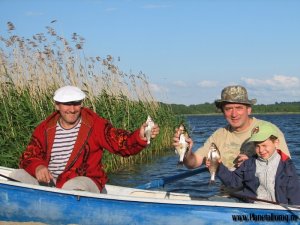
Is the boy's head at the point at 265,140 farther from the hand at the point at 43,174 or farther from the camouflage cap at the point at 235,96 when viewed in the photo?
the hand at the point at 43,174

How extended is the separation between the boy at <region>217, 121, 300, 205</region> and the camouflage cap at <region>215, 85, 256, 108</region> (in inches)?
20.4

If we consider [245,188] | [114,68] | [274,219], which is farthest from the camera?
[114,68]

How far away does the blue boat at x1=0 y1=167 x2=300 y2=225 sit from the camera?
399cm

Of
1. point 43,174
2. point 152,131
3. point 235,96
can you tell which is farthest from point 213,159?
point 43,174

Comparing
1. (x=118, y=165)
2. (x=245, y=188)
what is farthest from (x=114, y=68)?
(x=245, y=188)

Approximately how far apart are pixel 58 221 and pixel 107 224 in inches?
19.8

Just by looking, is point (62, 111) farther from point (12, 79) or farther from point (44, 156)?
point (12, 79)

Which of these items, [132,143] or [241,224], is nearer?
[241,224]

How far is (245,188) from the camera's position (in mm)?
4348

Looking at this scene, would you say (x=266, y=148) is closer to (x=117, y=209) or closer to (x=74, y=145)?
(x=117, y=209)

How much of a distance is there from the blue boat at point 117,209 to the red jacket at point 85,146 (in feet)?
0.92

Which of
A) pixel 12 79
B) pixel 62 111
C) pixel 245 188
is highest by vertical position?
pixel 12 79

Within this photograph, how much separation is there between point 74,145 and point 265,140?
1837 millimetres

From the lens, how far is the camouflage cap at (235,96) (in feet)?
15.1
